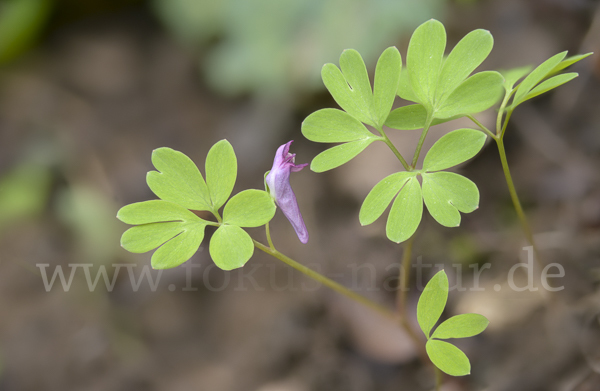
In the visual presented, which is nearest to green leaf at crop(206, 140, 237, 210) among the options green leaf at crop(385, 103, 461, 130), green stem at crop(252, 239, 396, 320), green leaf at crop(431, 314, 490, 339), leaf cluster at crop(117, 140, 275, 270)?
leaf cluster at crop(117, 140, 275, 270)

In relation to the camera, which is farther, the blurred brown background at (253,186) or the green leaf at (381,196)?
the blurred brown background at (253,186)

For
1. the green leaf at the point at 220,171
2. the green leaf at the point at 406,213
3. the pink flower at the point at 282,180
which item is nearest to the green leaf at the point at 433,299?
the green leaf at the point at 406,213

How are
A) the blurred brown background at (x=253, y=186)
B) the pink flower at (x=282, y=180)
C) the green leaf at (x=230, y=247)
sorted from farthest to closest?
the blurred brown background at (x=253, y=186) < the pink flower at (x=282, y=180) < the green leaf at (x=230, y=247)

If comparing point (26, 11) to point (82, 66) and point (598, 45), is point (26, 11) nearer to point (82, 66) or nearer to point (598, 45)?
point (82, 66)

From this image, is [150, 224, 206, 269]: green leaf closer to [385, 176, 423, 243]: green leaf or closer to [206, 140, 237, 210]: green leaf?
[206, 140, 237, 210]: green leaf

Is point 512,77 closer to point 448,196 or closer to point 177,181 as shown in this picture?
point 448,196

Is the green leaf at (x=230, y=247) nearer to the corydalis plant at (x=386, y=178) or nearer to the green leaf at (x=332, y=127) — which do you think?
the corydalis plant at (x=386, y=178)

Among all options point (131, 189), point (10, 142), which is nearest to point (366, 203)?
point (131, 189)
